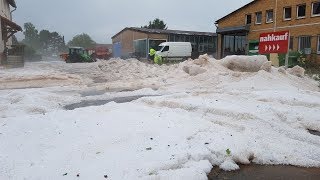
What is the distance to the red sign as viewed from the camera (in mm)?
13641

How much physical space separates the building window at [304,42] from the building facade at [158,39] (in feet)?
50.4

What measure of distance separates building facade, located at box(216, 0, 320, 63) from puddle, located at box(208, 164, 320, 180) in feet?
87.1

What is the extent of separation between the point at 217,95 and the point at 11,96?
228 inches

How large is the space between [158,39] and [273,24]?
18316 mm

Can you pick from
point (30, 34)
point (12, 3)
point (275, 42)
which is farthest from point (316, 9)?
point (30, 34)

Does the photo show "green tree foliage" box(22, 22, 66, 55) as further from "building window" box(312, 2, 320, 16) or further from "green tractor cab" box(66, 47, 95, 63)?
"building window" box(312, 2, 320, 16)

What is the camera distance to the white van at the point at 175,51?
116ft

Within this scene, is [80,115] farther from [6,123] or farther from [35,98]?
[35,98]

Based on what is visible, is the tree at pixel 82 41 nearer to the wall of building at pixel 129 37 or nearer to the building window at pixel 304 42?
the wall of building at pixel 129 37

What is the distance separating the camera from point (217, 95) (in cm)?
920

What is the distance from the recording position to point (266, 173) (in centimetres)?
463

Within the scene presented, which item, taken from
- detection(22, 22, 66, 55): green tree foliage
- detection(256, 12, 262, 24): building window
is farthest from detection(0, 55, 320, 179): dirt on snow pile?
detection(22, 22, 66, 55): green tree foliage

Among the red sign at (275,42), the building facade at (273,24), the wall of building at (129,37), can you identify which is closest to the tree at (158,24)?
the wall of building at (129,37)

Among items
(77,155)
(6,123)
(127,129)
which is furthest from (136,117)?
(6,123)
